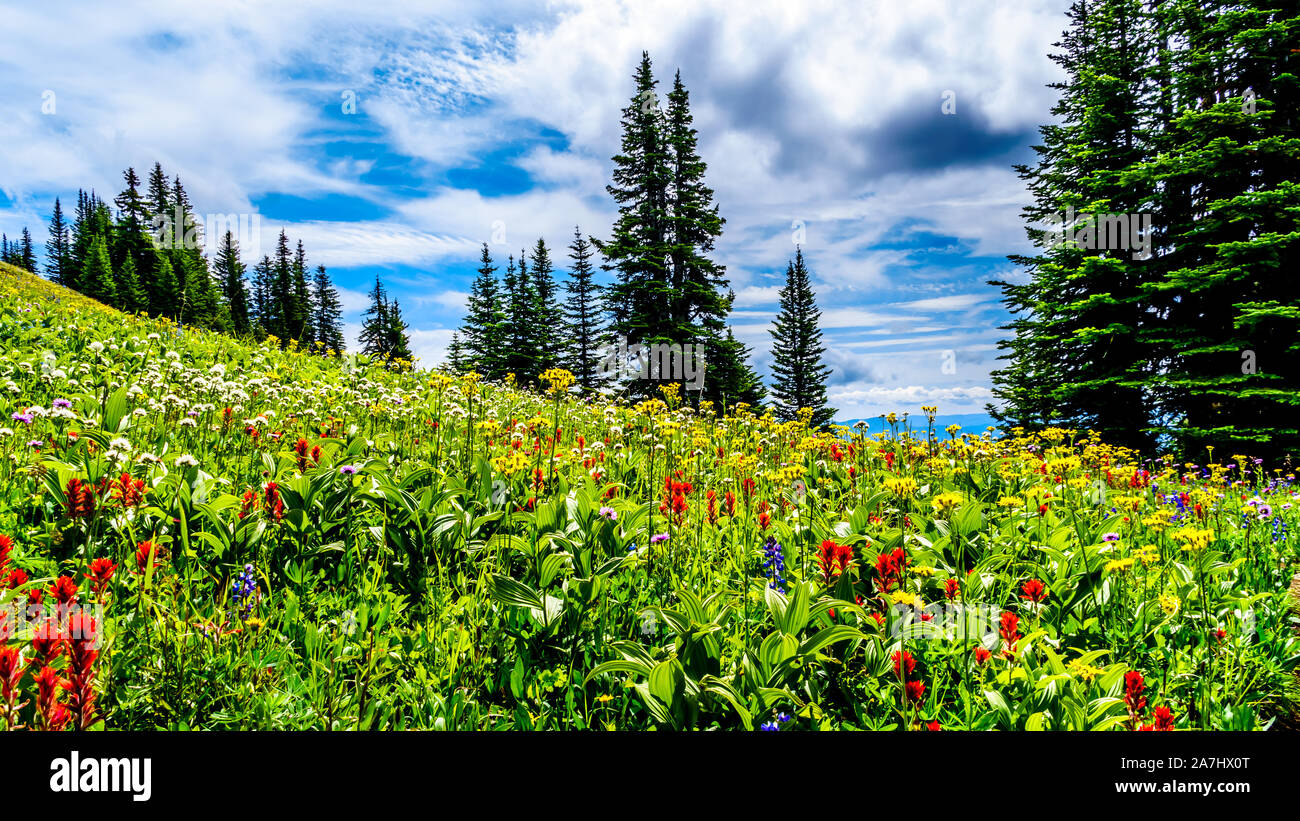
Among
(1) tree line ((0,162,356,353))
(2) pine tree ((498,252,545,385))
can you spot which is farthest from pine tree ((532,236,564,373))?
(1) tree line ((0,162,356,353))

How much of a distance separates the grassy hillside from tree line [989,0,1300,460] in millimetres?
11643

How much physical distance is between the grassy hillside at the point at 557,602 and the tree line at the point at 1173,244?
1164 centimetres

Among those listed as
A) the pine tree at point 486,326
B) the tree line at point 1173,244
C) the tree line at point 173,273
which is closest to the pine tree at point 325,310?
the tree line at point 173,273

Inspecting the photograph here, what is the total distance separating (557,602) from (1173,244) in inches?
781

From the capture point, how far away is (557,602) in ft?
8.31

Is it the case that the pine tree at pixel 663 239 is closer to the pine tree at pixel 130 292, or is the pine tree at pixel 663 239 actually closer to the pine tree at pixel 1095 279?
the pine tree at pixel 1095 279

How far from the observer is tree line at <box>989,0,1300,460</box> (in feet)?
41.6

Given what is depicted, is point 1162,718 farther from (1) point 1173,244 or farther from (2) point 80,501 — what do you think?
(1) point 1173,244

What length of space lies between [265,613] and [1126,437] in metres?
19.8

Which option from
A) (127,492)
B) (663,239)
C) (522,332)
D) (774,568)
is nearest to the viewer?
(127,492)

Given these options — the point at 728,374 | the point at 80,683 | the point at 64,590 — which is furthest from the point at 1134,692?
the point at 728,374

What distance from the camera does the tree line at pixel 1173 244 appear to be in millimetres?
12672

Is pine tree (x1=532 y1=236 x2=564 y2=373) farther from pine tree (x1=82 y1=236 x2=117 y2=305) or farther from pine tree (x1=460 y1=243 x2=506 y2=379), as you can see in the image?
pine tree (x1=82 y1=236 x2=117 y2=305)

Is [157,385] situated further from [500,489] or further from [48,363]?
[500,489]
